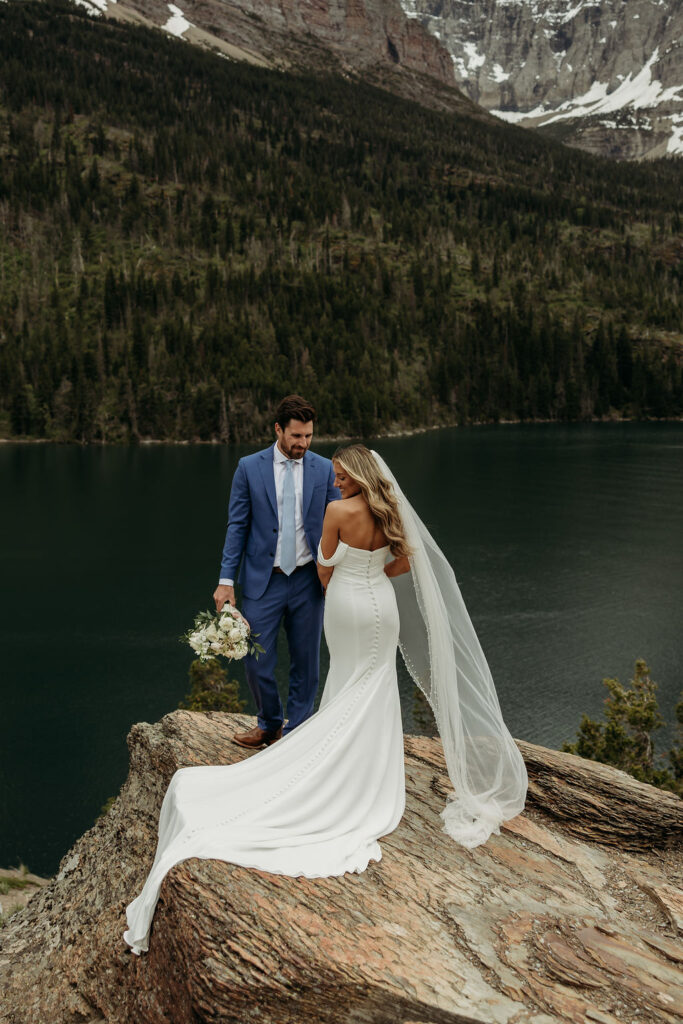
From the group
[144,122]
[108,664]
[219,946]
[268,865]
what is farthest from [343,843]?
[144,122]

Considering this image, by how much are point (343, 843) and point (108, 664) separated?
31588mm

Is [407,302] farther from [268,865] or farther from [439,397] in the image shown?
[268,865]

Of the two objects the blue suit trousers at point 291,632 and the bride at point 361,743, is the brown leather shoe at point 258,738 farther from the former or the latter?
the bride at point 361,743

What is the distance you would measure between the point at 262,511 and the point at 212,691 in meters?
18.4

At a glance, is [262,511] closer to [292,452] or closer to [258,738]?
[292,452]

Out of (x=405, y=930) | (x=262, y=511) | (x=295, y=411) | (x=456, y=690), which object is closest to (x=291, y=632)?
(x=262, y=511)

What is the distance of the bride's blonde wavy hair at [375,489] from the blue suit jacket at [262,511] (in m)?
0.82

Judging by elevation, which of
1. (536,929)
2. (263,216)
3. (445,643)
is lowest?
(536,929)

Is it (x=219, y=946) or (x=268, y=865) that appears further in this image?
(x=268, y=865)

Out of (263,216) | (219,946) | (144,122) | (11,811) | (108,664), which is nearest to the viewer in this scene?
(219,946)

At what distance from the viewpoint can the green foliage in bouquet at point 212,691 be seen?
22859mm

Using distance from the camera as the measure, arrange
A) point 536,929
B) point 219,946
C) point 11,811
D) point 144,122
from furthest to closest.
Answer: point 144,122 < point 11,811 < point 536,929 < point 219,946

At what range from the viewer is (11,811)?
2403cm

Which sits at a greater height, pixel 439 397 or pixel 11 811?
pixel 439 397
